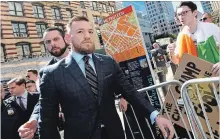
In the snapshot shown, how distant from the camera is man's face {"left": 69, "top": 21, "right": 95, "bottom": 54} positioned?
2.33m

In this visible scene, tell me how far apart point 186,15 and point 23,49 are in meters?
24.6

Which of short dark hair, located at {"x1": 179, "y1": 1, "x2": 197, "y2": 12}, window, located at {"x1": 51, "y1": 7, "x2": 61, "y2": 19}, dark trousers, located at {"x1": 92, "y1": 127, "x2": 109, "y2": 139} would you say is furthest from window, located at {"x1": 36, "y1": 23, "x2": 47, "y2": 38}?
dark trousers, located at {"x1": 92, "y1": 127, "x2": 109, "y2": 139}

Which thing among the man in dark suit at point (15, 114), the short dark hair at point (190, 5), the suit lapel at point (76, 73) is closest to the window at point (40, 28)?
the man in dark suit at point (15, 114)

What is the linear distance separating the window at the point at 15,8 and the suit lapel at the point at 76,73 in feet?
85.2

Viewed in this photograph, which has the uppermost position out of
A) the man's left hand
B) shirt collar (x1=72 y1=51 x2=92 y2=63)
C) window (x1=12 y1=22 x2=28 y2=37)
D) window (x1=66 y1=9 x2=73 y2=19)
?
window (x1=66 y1=9 x2=73 y2=19)

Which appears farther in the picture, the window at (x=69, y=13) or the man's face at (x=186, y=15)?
the window at (x=69, y=13)

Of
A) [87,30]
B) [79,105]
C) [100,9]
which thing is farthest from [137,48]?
[100,9]

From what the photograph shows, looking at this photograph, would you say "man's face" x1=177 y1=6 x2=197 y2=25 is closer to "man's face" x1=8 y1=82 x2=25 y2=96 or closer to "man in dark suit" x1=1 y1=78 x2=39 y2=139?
"man in dark suit" x1=1 y1=78 x2=39 y2=139

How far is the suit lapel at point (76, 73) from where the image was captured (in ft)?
7.29

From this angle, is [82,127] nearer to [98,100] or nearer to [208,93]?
[98,100]

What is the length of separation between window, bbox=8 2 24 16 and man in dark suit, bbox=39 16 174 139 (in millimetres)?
25941

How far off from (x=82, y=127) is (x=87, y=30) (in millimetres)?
942

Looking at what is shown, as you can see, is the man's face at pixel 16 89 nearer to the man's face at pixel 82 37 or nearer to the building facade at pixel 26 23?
the man's face at pixel 82 37

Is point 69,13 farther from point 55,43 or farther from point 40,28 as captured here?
point 55,43
